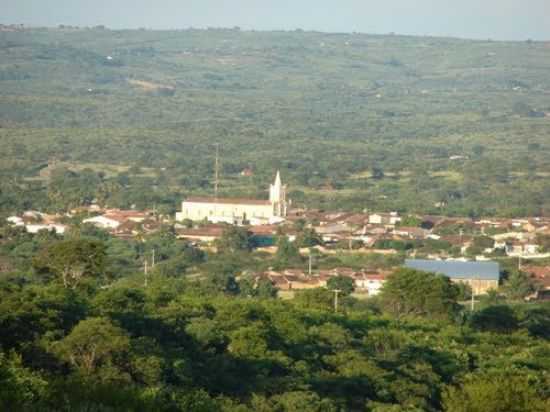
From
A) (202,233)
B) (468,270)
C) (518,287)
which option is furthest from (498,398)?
(202,233)

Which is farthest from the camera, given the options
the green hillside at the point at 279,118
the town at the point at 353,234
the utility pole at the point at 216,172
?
the green hillside at the point at 279,118

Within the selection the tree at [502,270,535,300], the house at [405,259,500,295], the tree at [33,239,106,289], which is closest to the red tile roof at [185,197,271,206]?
the house at [405,259,500,295]

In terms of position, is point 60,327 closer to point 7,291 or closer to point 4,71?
point 7,291

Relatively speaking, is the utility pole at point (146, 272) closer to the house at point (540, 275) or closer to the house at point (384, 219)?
the house at point (540, 275)

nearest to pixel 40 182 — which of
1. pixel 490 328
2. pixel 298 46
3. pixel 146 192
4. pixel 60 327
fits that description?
pixel 146 192

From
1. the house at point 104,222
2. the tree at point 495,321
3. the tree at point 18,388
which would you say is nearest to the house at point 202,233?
the house at point 104,222

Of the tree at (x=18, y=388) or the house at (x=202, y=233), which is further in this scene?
the house at (x=202, y=233)

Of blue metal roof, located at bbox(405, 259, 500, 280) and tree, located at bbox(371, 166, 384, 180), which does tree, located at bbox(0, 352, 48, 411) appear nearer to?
blue metal roof, located at bbox(405, 259, 500, 280)
